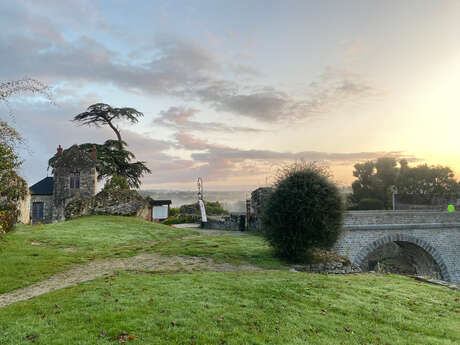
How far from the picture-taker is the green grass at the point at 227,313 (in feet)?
16.9

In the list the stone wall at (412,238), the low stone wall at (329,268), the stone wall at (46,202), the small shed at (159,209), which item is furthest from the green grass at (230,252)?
the stone wall at (46,202)

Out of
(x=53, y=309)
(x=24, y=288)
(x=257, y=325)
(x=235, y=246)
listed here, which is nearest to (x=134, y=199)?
(x=235, y=246)

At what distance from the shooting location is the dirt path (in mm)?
8016

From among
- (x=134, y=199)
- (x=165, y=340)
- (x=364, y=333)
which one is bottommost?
(x=364, y=333)

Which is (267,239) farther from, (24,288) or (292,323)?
(24,288)

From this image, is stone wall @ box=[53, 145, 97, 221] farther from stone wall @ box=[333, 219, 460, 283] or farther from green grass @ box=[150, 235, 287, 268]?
stone wall @ box=[333, 219, 460, 283]

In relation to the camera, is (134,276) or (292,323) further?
(134,276)

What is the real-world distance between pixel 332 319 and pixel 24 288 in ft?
27.3

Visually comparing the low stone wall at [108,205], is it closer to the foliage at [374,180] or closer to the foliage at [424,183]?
Result: the foliage at [374,180]

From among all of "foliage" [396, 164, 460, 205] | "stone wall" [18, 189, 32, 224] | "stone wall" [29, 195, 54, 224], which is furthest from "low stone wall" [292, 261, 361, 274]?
"foliage" [396, 164, 460, 205]

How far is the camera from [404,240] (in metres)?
21.1

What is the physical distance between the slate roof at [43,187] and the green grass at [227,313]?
96.6ft

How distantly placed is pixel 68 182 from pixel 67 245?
19211 millimetres

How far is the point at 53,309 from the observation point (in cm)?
616
